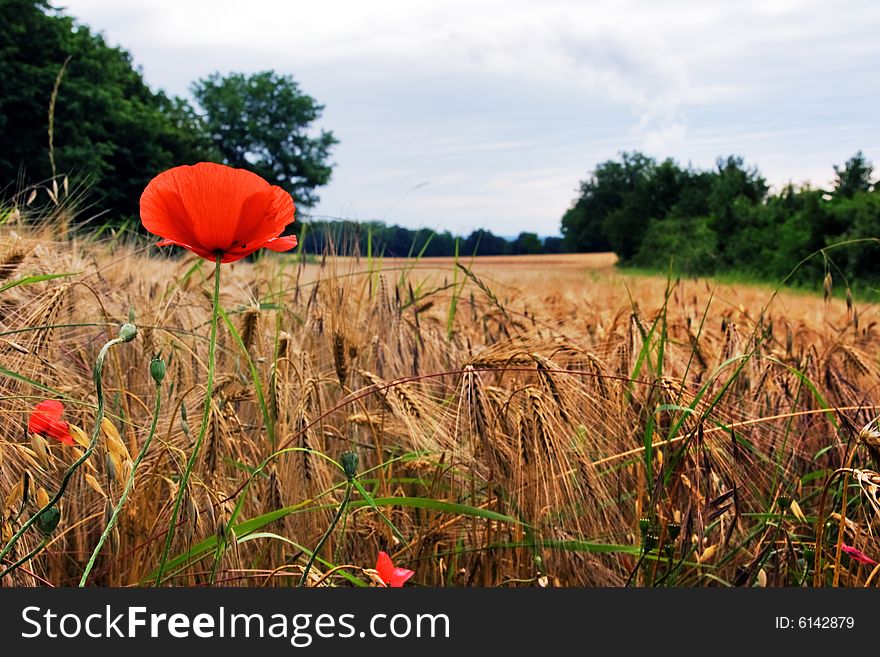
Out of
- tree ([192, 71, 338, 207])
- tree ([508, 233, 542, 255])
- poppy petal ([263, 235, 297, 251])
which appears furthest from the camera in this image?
tree ([508, 233, 542, 255])

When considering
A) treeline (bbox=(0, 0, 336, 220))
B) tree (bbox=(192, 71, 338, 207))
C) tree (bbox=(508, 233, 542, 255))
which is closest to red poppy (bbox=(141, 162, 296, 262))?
treeline (bbox=(0, 0, 336, 220))

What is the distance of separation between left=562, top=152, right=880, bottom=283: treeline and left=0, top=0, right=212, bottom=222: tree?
1570cm

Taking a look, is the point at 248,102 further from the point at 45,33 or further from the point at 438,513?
the point at 438,513

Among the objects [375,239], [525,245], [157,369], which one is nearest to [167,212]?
[157,369]

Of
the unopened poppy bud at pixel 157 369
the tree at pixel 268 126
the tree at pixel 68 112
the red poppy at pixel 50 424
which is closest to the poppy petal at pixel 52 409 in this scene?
the red poppy at pixel 50 424

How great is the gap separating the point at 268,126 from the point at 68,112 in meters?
21.0

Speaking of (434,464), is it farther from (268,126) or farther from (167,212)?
(268,126)

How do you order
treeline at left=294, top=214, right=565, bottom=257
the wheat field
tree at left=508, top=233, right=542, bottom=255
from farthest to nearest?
tree at left=508, top=233, right=542, bottom=255
treeline at left=294, top=214, right=565, bottom=257
the wheat field

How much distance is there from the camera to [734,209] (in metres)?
24.0

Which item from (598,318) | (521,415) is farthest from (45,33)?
(521,415)

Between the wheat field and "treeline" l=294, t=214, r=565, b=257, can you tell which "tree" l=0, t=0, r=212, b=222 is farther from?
the wheat field

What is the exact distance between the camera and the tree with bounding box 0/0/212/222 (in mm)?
20438

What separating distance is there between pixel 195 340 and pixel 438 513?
2.59 ft

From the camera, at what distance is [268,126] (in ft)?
138
